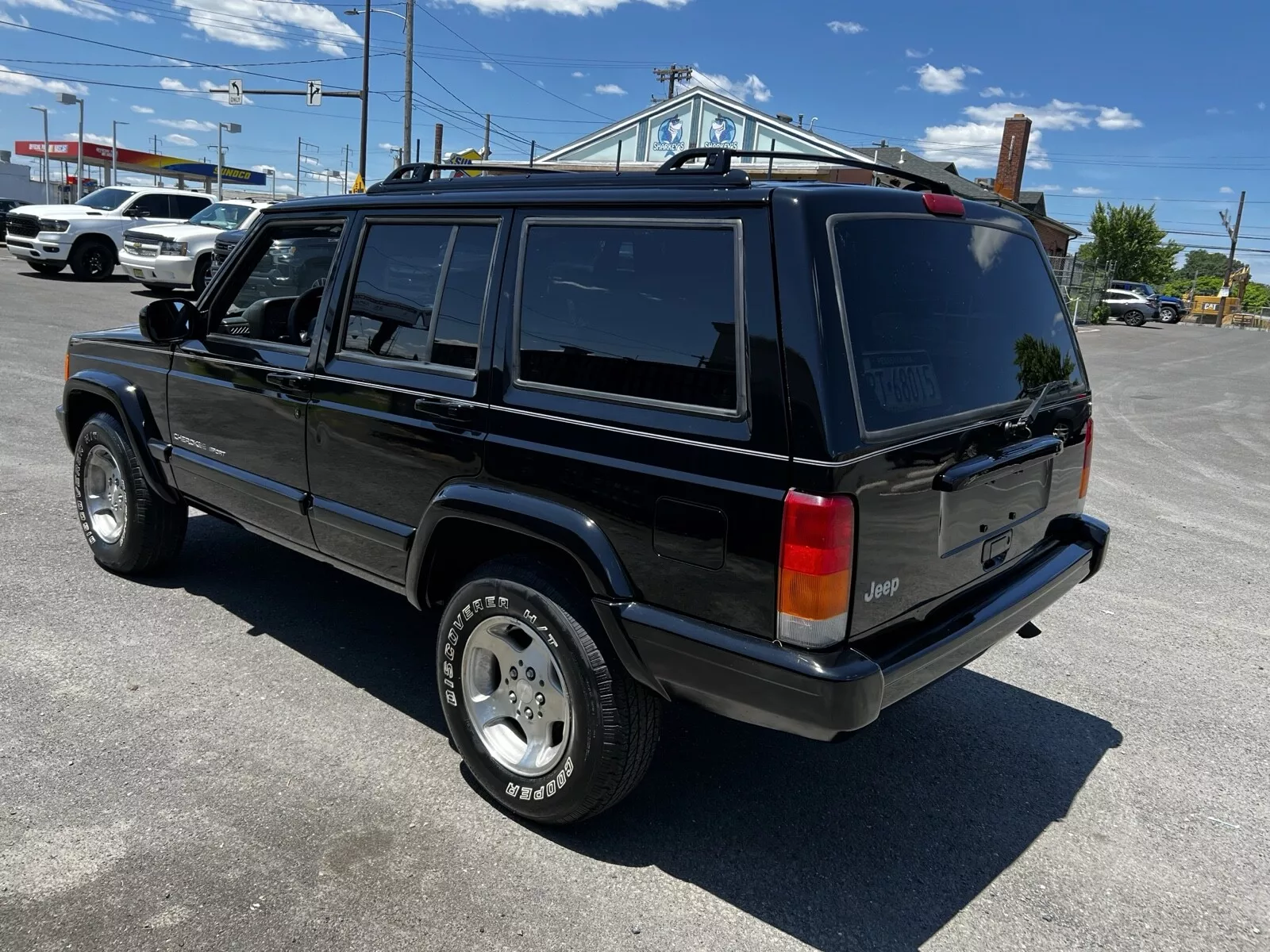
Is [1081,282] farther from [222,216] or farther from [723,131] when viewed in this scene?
[222,216]

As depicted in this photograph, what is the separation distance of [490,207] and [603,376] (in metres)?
0.82

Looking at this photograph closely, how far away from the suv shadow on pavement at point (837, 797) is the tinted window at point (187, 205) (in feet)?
60.4

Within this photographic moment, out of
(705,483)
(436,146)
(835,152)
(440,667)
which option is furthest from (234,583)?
(436,146)

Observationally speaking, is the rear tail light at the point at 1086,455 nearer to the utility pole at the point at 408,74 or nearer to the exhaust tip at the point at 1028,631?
the exhaust tip at the point at 1028,631

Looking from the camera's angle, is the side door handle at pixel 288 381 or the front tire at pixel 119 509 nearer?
the side door handle at pixel 288 381

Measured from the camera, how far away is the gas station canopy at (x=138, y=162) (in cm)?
7381

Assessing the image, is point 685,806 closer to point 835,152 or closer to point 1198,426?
point 1198,426

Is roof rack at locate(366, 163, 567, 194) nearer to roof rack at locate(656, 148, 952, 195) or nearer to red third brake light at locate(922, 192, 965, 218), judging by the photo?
roof rack at locate(656, 148, 952, 195)

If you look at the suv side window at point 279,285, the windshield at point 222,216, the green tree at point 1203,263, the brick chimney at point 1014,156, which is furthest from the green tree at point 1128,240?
the green tree at point 1203,263

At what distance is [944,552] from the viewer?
2883mm

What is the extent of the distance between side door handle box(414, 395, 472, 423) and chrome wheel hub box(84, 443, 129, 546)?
240 cm

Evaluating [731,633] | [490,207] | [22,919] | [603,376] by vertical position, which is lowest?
[22,919]

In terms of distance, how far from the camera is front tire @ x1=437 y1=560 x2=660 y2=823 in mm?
2865

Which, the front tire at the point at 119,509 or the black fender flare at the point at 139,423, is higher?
the black fender flare at the point at 139,423
